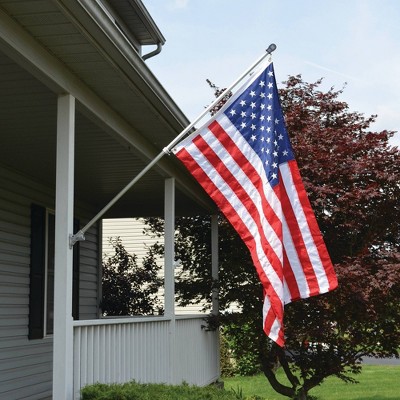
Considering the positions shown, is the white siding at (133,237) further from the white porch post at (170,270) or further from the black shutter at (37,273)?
the white porch post at (170,270)

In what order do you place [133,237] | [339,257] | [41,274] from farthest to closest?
1. [133,237]
2. [339,257]
3. [41,274]

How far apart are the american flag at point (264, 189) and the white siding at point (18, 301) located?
381 centimetres

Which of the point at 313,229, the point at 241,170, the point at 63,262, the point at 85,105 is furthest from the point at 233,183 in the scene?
the point at 63,262

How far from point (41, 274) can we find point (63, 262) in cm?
466

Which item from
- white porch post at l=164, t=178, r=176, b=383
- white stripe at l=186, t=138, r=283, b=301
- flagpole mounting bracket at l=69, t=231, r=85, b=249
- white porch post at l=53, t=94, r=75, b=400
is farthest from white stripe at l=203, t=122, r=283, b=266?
white porch post at l=164, t=178, r=176, b=383

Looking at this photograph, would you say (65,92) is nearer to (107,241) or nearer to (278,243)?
(278,243)

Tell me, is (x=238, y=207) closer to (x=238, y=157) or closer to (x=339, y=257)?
(x=238, y=157)

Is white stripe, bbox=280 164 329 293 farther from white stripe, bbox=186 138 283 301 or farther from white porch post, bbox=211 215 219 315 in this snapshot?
white porch post, bbox=211 215 219 315

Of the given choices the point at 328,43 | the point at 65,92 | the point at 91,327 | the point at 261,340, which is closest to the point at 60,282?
the point at 91,327

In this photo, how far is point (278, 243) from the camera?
6.34 metres

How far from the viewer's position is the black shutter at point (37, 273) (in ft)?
32.9

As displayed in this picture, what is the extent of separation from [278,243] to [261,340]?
6494 millimetres

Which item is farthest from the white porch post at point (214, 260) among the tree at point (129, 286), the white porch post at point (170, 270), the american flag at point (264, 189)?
the american flag at point (264, 189)

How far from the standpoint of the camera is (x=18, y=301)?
9711 mm
